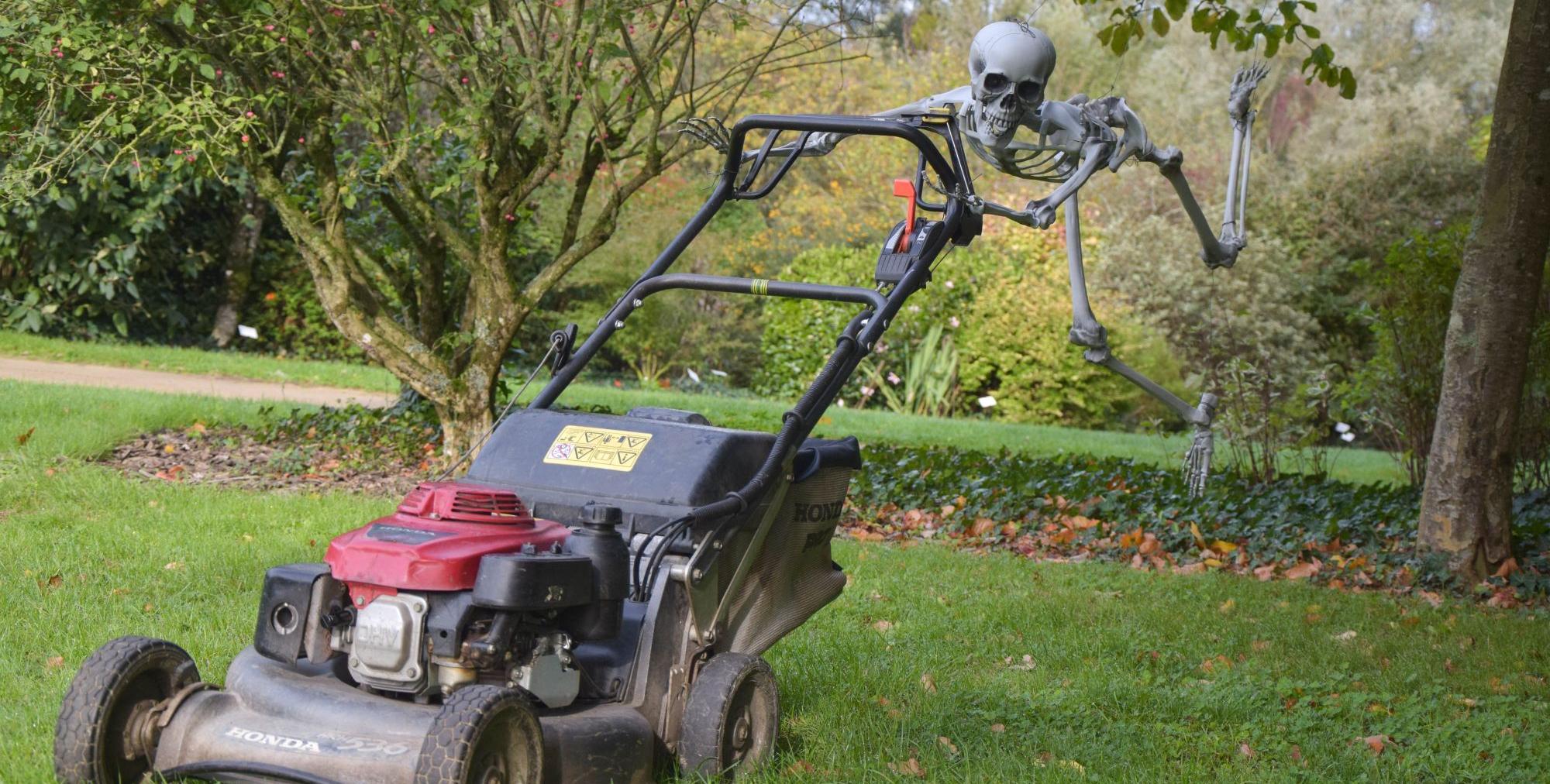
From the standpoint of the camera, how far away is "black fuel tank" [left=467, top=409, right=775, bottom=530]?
11.7ft

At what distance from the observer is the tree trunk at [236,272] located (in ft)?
49.2

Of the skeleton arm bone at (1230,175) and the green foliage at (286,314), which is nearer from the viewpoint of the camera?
the skeleton arm bone at (1230,175)

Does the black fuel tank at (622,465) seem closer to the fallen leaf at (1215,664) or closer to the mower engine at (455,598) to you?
the mower engine at (455,598)

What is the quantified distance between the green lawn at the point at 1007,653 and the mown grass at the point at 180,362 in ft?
17.4

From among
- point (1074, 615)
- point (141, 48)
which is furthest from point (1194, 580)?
point (141, 48)

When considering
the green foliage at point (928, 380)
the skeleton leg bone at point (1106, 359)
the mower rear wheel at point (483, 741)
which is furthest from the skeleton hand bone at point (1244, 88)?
the green foliage at point (928, 380)

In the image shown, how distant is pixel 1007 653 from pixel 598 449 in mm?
2069

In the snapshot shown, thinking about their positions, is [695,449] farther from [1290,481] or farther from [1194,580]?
[1290,481]

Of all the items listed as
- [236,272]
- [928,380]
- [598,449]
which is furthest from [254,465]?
[928,380]

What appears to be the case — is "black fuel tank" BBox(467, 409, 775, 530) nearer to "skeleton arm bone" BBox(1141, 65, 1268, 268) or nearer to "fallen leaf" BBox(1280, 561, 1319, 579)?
"skeleton arm bone" BBox(1141, 65, 1268, 268)

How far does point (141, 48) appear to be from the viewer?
7.30m

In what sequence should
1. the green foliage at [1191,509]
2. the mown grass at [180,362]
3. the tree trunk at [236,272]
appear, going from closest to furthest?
the green foliage at [1191,509], the mown grass at [180,362], the tree trunk at [236,272]

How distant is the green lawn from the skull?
75.2 inches

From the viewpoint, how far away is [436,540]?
3033 mm
